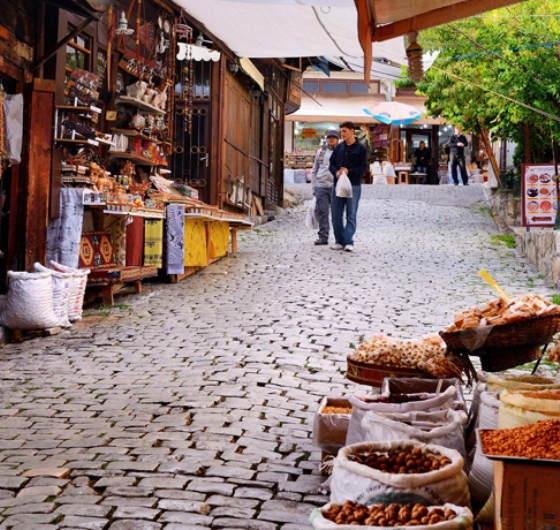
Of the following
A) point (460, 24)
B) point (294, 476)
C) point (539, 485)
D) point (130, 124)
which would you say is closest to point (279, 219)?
point (460, 24)

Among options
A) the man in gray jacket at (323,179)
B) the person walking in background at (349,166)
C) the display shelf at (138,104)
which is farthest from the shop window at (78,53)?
the man in gray jacket at (323,179)

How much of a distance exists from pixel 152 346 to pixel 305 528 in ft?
15.5

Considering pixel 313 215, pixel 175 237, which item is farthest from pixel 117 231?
pixel 313 215

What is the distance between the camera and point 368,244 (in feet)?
54.4

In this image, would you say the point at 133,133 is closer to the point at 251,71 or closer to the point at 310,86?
the point at 251,71

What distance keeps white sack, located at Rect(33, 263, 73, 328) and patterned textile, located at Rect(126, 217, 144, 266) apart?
8.11 ft

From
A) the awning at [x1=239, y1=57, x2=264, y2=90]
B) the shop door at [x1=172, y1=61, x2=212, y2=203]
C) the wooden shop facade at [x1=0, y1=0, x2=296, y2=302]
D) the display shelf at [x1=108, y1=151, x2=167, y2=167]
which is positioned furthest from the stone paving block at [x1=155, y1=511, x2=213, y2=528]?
the awning at [x1=239, y1=57, x2=264, y2=90]

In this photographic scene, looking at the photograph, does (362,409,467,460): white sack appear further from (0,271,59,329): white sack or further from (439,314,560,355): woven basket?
(0,271,59,329): white sack

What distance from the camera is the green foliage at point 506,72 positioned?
1561 centimetres

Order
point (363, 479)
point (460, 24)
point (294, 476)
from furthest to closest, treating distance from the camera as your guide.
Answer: point (460, 24) < point (294, 476) < point (363, 479)

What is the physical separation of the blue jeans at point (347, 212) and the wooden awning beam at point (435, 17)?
7.84 meters

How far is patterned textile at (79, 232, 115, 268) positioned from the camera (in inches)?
408

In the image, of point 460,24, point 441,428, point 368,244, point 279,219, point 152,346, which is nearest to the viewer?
point 441,428

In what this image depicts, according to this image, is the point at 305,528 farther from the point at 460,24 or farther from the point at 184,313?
the point at 460,24
